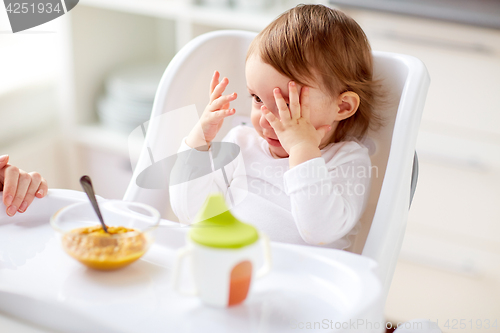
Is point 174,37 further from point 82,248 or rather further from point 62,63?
point 82,248

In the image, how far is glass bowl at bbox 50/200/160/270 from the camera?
0.45 metres

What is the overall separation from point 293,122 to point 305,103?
30 mm

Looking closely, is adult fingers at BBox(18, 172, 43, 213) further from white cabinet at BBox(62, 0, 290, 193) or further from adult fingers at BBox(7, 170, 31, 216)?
white cabinet at BBox(62, 0, 290, 193)

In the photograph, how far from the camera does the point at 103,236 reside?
17.3 inches

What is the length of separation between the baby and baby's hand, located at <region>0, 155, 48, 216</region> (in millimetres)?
174

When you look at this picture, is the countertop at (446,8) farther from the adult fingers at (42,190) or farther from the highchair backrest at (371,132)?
the adult fingers at (42,190)

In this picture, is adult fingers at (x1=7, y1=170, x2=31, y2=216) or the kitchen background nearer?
adult fingers at (x1=7, y1=170, x2=31, y2=216)

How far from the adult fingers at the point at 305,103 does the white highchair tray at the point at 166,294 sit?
22 cm

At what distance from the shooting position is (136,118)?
1.46 meters

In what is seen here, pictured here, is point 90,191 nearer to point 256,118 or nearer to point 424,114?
point 256,118

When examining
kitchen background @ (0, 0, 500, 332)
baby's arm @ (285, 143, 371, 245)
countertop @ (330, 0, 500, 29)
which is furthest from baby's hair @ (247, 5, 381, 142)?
countertop @ (330, 0, 500, 29)

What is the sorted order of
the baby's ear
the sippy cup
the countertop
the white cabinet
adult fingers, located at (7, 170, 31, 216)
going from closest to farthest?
the sippy cup < adult fingers, located at (7, 170, 31, 216) < the baby's ear < the countertop < the white cabinet

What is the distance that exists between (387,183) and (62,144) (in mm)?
1245

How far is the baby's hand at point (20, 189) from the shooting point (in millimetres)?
613
